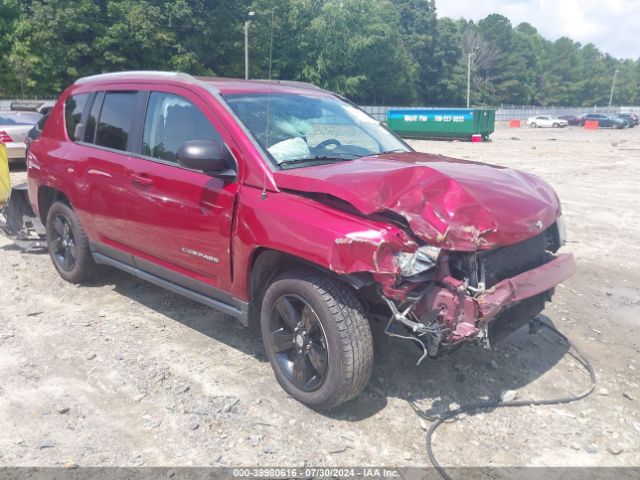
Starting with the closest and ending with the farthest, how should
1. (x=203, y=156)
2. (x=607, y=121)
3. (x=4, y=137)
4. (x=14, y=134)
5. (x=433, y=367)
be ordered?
(x=203, y=156), (x=433, y=367), (x=4, y=137), (x=14, y=134), (x=607, y=121)

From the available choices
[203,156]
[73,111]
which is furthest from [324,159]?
[73,111]

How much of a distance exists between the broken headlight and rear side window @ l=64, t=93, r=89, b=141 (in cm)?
364

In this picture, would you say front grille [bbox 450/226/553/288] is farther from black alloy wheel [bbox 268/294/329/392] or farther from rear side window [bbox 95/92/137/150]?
rear side window [bbox 95/92/137/150]

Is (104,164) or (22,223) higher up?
(104,164)

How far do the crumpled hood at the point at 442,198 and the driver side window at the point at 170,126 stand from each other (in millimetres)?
860

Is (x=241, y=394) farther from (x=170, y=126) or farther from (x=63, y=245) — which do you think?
(x=63, y=245)

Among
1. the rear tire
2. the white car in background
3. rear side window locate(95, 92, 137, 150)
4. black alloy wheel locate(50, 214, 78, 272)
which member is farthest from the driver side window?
the white car in background

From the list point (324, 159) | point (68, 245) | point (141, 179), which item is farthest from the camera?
point (68, 245)

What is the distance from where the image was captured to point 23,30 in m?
41.1

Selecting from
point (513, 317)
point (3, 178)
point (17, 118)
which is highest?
point (17, 118)

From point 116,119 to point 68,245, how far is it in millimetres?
1496

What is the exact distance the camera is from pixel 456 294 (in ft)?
9.86

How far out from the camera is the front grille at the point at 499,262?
3.14 meters

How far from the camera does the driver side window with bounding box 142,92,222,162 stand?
3979 millimetres
